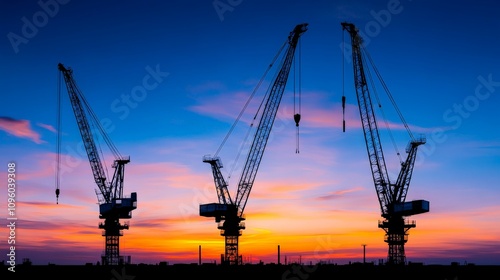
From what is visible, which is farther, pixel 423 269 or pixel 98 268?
pixel 423 269

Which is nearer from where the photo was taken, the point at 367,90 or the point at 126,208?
the point at 367,90

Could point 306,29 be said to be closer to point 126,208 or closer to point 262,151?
point 262,151

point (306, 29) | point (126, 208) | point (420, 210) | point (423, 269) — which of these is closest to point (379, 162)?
point (420, 210)

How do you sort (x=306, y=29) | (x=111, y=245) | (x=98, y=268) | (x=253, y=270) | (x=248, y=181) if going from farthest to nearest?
(x=111, y=245), (x=248, y=181), (x=306, y=29), (x=253, y=270), (x=98, y=268)

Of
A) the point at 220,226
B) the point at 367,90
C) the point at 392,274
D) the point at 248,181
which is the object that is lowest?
the point at 392,274

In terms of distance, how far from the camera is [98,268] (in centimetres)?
13775

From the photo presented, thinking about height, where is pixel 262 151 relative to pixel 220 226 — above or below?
above

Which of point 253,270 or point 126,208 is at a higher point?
point 126,208

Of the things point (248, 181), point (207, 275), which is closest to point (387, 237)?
point (248, 181)

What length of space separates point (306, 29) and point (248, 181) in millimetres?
42433

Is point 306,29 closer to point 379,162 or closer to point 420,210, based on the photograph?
point 379,162

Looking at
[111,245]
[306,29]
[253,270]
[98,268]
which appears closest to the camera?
[98,268]

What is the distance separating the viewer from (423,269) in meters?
153

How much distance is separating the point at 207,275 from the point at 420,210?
195ft
